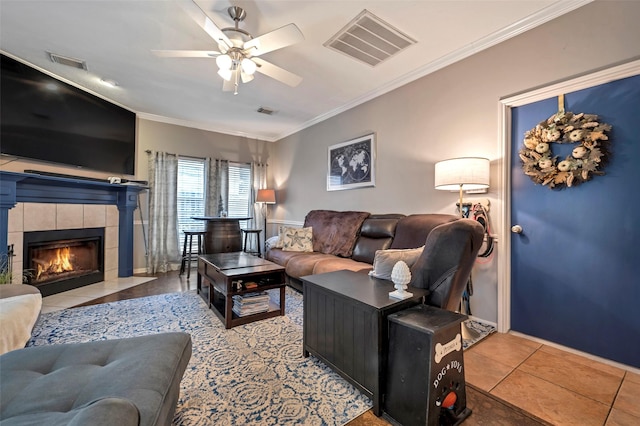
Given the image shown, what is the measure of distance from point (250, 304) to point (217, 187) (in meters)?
3.01

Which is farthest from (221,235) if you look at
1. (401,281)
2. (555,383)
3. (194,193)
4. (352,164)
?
(555,383)

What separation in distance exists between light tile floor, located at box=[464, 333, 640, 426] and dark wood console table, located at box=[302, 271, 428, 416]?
2.37ft

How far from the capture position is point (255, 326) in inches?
90.0

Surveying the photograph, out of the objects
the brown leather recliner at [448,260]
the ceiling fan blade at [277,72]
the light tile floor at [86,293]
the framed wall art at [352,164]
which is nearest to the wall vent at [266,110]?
the framed wall art at [352,164]

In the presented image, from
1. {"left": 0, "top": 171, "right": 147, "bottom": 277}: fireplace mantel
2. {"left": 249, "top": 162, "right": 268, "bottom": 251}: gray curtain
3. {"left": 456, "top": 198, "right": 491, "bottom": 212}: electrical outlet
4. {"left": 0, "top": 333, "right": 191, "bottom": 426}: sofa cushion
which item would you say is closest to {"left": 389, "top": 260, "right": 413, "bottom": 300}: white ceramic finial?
{"left": 0, "top": 333, "right": 191, "bottom": 426}: sofa cushion

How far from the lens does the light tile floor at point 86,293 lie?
2.73 metres

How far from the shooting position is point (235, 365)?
172 cm

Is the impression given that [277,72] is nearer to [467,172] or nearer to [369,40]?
[369,40]

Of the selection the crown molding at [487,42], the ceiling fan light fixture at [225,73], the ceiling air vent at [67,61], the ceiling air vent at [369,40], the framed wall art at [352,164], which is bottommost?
the framed wall art at [352,164]

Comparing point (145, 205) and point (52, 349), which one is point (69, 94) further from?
point (52, 349)

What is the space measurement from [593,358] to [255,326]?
Result: 8.13ft

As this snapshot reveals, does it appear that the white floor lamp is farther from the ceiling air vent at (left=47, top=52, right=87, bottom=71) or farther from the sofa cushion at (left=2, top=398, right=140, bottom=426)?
the ceiling air vent at (left=47, top=52, right=87, bottom=71)

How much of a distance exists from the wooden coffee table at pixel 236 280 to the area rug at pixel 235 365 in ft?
0.26

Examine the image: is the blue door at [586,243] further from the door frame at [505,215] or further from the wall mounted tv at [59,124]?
the wall mounted tv at [59,124]
